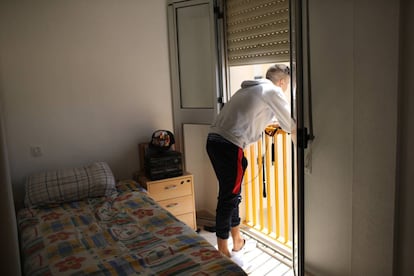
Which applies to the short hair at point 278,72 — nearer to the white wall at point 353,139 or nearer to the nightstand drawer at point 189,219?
the white wall at point 353,139

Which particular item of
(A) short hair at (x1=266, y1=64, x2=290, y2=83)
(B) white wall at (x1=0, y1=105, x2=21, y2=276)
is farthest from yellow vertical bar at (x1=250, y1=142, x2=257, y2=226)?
(B) white wall at (x1=0, y1=105, x2=21, y2=276)

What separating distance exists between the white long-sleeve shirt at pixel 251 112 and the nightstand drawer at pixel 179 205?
875 mm

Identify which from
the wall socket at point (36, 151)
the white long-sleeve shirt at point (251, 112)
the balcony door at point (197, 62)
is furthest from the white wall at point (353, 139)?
the wall socket at point (36, 151)

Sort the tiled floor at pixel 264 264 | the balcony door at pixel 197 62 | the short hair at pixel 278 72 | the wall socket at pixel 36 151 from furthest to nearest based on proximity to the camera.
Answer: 1. the balcony door at pixel 197 62
2. the wall socket at pixel 36 151
3. the short hair at pixel 278 72
4. the tiled floor at pixel 264 264

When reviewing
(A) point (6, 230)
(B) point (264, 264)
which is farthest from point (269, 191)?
(A) point (6, 230)

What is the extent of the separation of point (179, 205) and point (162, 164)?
40 centimetres

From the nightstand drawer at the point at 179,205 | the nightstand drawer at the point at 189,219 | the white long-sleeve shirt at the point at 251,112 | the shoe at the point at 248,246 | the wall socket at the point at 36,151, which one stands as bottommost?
the shoe at the point at 248,246

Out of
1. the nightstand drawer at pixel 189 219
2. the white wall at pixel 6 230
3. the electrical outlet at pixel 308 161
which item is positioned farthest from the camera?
the nightstand drawer at pixel 189 219

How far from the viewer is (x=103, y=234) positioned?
223 centimetres

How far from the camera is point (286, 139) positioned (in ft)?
10.1

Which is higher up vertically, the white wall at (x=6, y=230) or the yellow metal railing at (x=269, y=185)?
the white wall at (x=6, y=230)

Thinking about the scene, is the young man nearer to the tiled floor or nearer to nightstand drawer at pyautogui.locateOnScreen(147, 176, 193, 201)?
the tiled floor

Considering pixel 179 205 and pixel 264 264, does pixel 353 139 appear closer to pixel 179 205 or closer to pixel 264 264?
pixel 264 264

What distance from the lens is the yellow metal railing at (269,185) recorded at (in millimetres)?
3070
